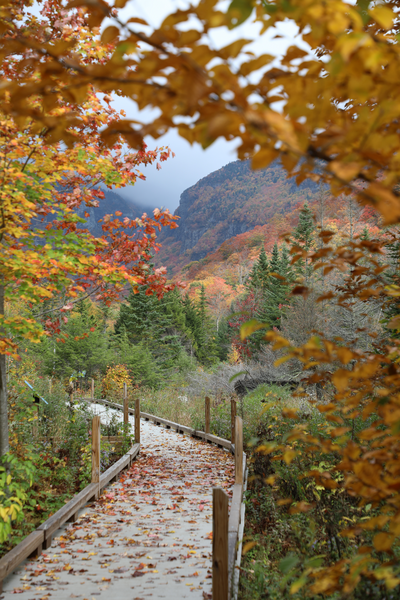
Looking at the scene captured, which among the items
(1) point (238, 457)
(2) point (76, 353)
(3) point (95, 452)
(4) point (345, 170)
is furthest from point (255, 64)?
(2) point (76, 353)

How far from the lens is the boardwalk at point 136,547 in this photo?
138 inches

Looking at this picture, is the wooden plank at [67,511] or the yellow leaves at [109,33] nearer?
the yellow leaves at [109,33]

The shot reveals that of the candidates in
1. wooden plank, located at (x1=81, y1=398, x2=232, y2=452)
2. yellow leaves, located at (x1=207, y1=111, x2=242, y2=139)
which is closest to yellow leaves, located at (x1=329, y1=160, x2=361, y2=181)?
yellow leaves, located at (x1=207, y1=111, x2=242, y2=139)

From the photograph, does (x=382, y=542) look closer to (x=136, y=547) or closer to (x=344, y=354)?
(x=344, y=354)

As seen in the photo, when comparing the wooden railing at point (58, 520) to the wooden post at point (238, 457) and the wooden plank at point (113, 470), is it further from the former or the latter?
the wooden post at point (238, 457)

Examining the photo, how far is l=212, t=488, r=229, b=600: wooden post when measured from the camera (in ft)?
8.48

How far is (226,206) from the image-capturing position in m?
141

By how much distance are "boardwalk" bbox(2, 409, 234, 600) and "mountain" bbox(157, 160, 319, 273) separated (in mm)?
85772

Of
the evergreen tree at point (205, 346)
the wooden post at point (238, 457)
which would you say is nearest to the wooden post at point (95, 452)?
the wooden post at point (238, 457)

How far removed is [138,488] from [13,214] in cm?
513

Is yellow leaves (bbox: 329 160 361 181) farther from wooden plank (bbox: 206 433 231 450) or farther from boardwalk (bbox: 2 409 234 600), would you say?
wooden plank (bbox: 206 433 231 450)

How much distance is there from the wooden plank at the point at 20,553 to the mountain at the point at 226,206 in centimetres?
8832

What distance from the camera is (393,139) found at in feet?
3.04

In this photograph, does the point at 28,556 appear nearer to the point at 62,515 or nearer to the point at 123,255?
the point at 62,515
